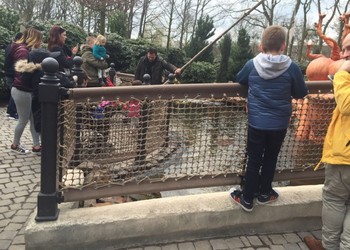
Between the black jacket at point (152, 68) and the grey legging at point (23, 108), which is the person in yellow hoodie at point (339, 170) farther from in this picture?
the black jacket at point (152, 68)

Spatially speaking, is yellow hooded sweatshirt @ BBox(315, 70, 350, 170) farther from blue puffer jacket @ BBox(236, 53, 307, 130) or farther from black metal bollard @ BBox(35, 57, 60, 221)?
black metal bollard @ BBox(35, 57, 60, 221)

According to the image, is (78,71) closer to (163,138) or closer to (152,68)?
(152,68)

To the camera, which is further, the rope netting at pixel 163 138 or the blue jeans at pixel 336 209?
the rope netting at pixel 163 138

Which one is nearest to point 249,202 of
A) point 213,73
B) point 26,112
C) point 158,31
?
point 26,112

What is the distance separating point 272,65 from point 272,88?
182 mm

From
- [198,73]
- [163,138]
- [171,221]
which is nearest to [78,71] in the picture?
[163,138]

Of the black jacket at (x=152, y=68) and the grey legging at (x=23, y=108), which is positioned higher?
the black jacket at (x=152, y=68)

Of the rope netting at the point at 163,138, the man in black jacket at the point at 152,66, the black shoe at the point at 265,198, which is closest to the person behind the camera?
the rope netting at the point at 163,138

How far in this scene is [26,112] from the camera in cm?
542

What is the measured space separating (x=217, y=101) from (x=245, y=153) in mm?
571

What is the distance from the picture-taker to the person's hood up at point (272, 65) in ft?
9.23

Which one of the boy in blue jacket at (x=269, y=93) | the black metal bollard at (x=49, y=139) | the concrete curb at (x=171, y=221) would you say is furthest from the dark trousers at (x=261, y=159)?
the black metal bollard at (x=49, y=139)

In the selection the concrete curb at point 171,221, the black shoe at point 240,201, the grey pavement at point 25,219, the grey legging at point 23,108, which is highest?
the grey legging at point 23,108

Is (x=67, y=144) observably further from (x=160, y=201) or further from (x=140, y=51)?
(x=140, y=51)
